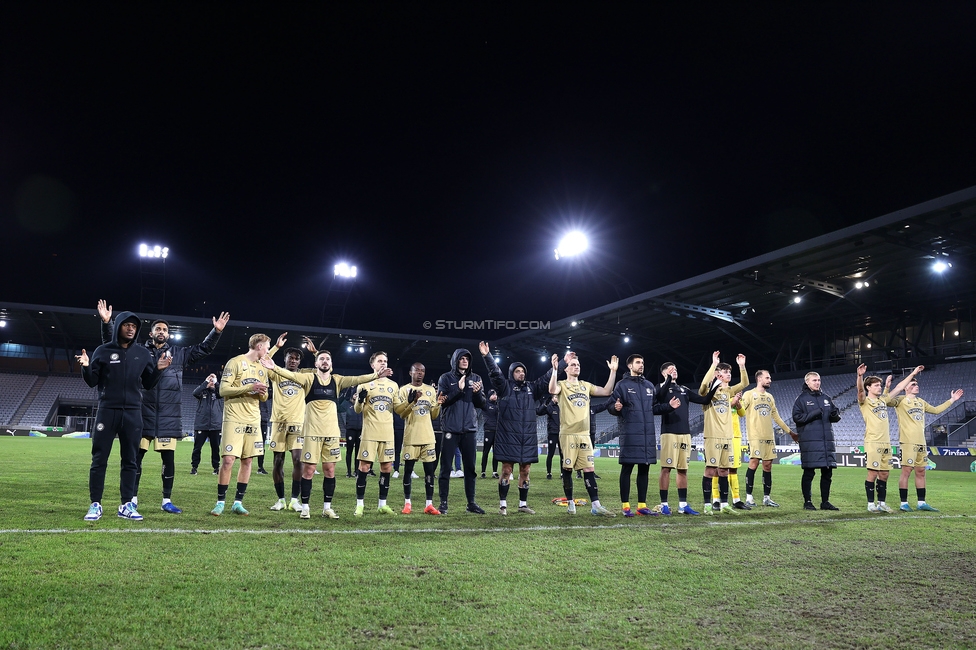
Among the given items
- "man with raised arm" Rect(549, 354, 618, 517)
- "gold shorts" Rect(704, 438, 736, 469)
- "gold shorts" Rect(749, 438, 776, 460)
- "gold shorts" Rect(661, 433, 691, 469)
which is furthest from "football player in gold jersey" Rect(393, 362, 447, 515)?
"gold shorts" Rect(749, 438, 776, 460)

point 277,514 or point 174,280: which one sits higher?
point 174,280

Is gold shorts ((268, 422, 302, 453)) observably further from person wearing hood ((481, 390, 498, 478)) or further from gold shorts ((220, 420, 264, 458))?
person wearing hood ((481, 390, 498, 478))

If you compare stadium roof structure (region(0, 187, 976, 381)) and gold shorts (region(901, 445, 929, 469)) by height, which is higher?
stadium roof structure (region(0, 187, 976, 381))

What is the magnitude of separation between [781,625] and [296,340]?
44.7 metres

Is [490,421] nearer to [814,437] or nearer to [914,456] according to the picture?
[814,437]

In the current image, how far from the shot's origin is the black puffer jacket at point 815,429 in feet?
33.0

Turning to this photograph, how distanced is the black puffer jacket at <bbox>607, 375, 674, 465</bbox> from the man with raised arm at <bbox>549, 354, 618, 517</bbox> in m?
0.27

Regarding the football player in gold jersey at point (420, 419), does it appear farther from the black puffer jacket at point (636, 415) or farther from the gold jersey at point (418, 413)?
the black puffer jacket at point (636, 415)

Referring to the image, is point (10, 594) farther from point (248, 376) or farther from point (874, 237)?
point (874, 237)

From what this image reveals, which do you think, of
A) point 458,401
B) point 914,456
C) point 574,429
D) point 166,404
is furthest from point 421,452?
point 914,456

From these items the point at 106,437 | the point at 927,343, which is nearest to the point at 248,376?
the point at 106,437

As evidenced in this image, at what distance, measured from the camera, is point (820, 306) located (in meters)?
34.4

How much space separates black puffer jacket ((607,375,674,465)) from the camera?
8.77 m

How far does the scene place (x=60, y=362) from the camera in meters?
52.0
